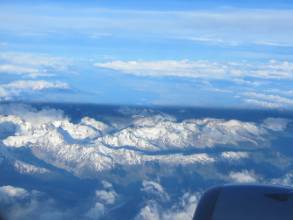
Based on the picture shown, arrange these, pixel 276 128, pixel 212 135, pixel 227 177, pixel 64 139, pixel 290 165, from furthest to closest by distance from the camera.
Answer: pixel 64 139 < pixel 212 135 < pixel 276 128 < pixel 227 177 < pixel 290 165

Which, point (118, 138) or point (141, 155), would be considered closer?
point (141, 155)

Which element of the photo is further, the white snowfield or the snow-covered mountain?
the white snowfield

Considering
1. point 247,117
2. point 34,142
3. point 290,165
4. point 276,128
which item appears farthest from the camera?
point 34,142

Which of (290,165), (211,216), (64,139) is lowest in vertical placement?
(64,139)

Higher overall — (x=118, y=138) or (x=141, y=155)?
(x=118, y=138)

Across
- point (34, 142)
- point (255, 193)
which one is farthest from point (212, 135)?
point (255, 193)

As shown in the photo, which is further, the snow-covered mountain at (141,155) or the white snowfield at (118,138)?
the white snowfield at (118,138)

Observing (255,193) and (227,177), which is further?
(227,177)

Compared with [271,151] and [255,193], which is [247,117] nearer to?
[271,151]
